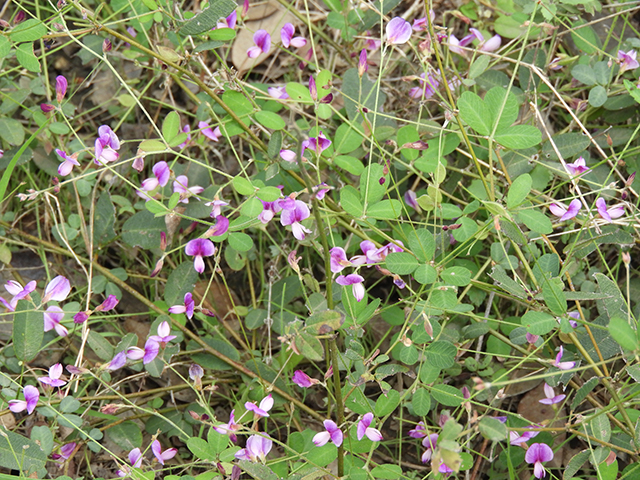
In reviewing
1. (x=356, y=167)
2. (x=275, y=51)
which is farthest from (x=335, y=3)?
(x=356, y=167)

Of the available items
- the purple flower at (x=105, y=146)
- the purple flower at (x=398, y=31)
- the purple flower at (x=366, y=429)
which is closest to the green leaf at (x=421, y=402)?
the purple flower at (x=366, y=429)

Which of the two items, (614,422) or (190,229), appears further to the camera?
(190,229)

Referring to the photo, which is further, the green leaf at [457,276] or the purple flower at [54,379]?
the purple flower at [54,379]

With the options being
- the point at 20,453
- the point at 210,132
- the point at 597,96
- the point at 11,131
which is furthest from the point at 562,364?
the point at 11,131

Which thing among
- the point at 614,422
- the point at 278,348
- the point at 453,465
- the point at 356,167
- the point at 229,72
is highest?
the point at 229,72

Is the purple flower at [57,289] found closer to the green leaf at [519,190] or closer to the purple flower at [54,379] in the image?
the purple flower at [54,379]

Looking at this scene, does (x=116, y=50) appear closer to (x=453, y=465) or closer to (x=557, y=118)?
(x=557, y=118)

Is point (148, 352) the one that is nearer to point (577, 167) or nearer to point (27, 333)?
point (27, 333)

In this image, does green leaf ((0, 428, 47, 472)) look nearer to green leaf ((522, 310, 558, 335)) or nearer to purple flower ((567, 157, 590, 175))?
green leaf ((522, 310, 558, 335))
